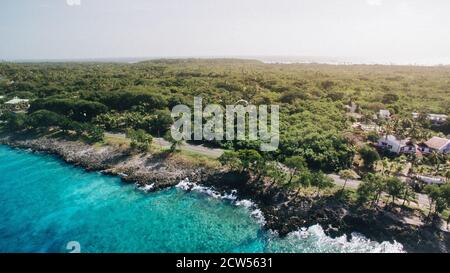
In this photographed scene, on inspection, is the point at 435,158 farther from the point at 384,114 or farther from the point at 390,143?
the point at 384,114

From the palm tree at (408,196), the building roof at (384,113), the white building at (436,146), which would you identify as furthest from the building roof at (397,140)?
the building roof at (384,113)

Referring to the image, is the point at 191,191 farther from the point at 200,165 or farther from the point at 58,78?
the point at 58,78

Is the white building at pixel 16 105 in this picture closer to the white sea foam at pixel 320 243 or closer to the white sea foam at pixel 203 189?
the white sea foam at pixel 203 189

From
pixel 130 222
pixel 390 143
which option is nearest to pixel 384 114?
pixel 390 143

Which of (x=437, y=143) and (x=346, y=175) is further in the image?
(x=437, y=143)
